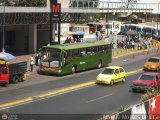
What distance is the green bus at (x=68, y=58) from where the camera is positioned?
40.9 m

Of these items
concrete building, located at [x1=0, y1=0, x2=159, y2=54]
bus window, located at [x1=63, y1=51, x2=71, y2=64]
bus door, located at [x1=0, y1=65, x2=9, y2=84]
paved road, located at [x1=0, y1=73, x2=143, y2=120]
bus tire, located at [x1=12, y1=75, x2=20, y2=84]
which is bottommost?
paved road, located at [x1=0, y1=73, x2=143, y2=120]

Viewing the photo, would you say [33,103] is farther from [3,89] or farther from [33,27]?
[33,27]

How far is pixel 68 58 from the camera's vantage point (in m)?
41.6

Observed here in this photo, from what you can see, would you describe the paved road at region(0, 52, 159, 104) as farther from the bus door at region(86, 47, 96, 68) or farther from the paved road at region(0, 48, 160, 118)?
the bus door at region(86, 47, 96, 68)

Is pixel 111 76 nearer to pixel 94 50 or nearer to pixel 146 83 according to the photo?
pixel 146 83

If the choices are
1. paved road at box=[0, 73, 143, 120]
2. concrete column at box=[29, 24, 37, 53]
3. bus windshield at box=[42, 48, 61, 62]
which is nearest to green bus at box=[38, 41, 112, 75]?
bus windshield at box=[42, 48, 61, 62]

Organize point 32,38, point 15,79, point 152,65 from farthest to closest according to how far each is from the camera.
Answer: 1. point 32,38
2. point 152,65
3. point 15,79

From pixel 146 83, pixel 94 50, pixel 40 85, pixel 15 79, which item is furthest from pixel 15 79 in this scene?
pixel 94 50

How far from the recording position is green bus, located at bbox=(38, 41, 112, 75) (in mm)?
40938

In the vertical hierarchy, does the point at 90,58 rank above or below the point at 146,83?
above

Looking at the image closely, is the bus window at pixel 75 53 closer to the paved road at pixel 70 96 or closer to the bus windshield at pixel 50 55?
the bus windshield at pixel 50 55

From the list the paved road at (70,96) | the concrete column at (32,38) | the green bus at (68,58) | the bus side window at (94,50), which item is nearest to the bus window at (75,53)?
the green bus at (68,58)

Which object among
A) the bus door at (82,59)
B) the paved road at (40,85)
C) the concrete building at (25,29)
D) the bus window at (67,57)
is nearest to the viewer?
the paved road at (40,85)

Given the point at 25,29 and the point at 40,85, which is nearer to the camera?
the point at 40,85
